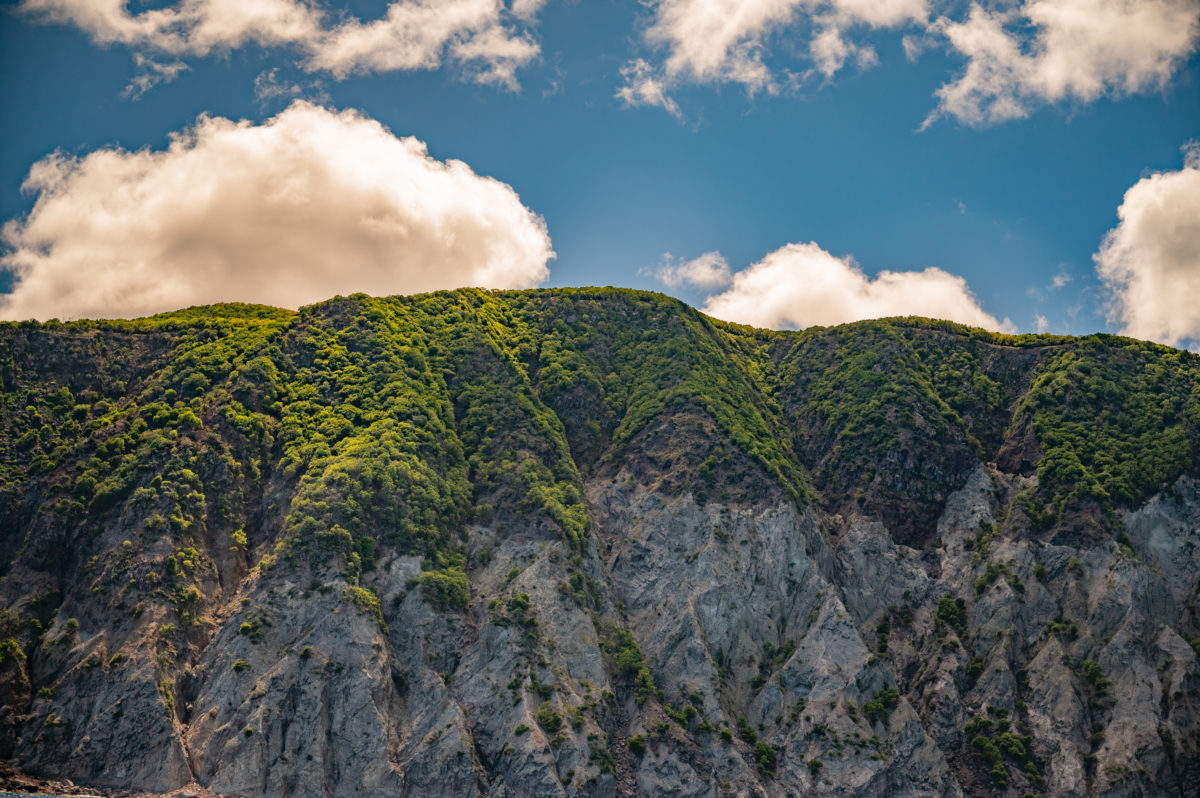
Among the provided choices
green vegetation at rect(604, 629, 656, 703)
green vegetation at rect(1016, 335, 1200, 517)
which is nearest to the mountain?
green vegetation at rect(604, 629, 656, 703)

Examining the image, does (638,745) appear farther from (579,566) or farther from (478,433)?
(478,433)

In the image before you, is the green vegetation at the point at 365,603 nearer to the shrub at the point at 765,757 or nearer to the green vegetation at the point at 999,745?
the shrub at the point at 765,757

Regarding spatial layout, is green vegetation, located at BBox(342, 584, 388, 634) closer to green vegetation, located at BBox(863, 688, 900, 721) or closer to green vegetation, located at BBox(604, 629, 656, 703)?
green vegetation, located at BBox(604, 629, 656, 703)

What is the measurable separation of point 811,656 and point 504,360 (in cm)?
6028

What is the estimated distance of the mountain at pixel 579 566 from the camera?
95.5 metres

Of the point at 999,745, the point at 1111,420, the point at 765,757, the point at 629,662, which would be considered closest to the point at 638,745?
the point at 629,662

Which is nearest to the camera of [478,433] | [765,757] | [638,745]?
[638,745]

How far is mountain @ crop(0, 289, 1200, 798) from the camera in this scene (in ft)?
313

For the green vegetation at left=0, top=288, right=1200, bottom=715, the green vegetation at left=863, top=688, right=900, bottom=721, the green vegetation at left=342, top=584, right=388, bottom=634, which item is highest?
the green vegetation at left=0, top=288, right=1200, bottom=715

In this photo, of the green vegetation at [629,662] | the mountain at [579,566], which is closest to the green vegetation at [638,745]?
the mountain at [579,566]

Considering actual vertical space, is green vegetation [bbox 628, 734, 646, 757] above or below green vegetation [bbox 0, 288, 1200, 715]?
below

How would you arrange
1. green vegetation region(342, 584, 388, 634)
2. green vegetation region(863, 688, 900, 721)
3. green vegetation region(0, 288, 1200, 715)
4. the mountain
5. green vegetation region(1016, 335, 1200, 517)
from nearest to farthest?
1. the mountain
2. green vegetation region(342, 584, 388, 634)
3. green vegetation region(863, 688, 900, 721)
4. green vegetation region(0, 288, 1200, 715)
5. green vegetation region(1016, 335, 1200, 517)

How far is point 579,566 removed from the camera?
11456 cm

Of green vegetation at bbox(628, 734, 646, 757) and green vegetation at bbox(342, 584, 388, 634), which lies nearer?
green vegetation at bbox(628, 734, 646, 757)
